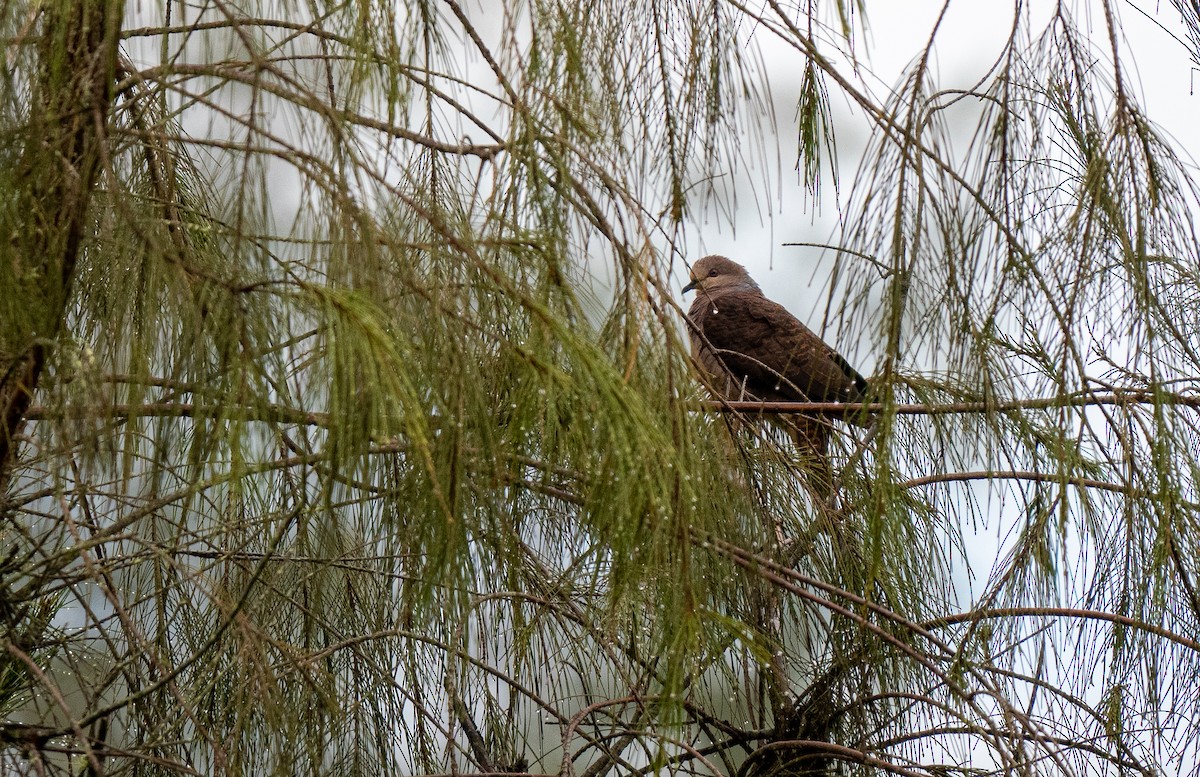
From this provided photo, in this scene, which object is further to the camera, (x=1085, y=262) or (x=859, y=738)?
(x=859, y=738)

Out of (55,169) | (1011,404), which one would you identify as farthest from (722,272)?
(55,169)

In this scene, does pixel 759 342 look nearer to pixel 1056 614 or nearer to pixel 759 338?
pixel 759 338

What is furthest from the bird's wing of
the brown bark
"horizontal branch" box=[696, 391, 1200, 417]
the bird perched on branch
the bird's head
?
the brown bark

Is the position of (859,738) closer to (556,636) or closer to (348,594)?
(556,636)

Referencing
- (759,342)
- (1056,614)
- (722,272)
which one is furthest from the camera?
A: (722,272)

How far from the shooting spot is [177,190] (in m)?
1.80

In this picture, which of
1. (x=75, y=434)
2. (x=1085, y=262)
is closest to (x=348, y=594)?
(x=75, y=434)

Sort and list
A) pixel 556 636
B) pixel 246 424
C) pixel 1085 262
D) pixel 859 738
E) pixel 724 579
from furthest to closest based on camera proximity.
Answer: pixel 859 738, pixel 556 636, pixel 724 579, pixel 1085 262, pixel 246 424

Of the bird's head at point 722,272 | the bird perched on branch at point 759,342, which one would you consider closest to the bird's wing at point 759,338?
the bird perched on branch at point 759,342

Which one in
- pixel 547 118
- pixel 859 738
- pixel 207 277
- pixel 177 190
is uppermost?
pixel 177 190

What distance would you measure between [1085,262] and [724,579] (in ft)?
1.88

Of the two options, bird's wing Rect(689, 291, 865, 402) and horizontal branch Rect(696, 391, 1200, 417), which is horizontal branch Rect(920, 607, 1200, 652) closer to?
horizontal branch Rect(696, 391, 1200, 417)

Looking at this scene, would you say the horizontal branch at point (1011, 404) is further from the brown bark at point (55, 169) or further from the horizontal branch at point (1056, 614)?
the brown bark at point (55, 169)

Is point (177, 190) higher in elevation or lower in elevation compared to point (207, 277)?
higher
